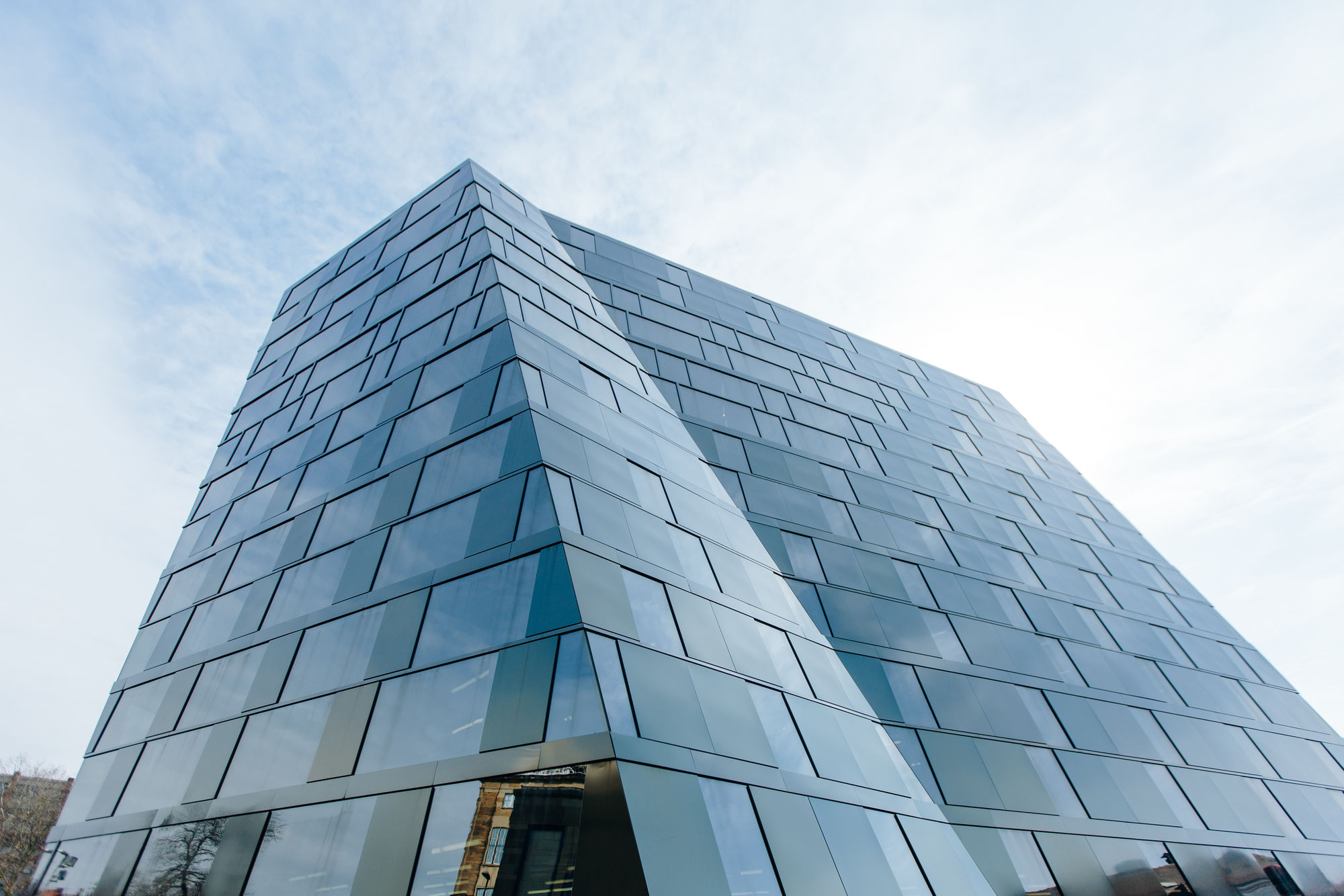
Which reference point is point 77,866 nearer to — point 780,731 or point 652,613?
point 652,613

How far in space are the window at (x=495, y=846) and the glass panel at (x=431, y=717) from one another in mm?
1344

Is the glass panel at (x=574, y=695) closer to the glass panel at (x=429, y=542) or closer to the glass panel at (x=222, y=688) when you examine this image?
the glass panel at (x=429, y=542)

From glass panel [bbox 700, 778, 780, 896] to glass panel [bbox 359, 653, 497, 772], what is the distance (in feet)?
10.8

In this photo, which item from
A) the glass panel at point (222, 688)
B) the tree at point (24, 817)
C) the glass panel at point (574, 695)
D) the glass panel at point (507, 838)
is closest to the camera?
the glass panel at point (507, 838)

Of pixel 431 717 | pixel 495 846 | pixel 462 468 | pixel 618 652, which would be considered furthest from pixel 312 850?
pixel 462 468

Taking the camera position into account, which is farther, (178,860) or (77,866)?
(77,866)

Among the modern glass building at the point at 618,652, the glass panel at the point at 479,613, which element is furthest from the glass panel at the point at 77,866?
the glass panel at the point at 479,613

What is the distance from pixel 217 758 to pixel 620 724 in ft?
29.8

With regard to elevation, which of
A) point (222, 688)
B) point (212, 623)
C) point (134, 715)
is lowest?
point (222, 688)

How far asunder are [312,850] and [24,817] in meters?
44.6

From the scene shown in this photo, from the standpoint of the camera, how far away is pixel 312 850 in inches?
371

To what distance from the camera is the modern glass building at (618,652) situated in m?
8.79

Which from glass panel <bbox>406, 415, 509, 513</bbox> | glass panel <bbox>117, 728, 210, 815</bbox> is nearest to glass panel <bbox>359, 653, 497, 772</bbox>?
glass panel <bbox>406, 415, 509, 513</bbox>

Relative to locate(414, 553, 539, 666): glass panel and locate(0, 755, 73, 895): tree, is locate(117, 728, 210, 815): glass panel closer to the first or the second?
locate(414, 553, 539, 666): glass panel
